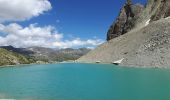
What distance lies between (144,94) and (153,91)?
3.55 m

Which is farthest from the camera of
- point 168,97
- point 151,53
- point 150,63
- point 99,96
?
Result: point 151,53

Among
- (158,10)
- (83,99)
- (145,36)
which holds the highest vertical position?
(158,10)

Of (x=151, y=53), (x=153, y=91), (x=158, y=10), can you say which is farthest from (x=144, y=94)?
(x=158, y=10)

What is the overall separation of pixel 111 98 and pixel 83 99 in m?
4.22

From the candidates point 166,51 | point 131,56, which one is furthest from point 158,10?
point 166,51

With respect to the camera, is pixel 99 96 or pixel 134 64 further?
pixel 134 64

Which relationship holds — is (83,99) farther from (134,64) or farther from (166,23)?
(166,23)

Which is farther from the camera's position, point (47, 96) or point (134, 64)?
point (134, 64)

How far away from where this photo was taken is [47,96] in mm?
51375

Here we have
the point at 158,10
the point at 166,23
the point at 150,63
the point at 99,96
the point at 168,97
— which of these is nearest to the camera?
the point at 168,97

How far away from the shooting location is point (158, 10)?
199625mm

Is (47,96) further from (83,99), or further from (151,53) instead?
(151,53)

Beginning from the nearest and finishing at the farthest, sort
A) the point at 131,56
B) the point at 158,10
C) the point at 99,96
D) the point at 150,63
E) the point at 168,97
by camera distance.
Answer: the point at 168,97, the point at 99,96, the point at 150,63, the point at 131,56, the point at 158,10

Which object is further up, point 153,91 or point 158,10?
point 158,10
